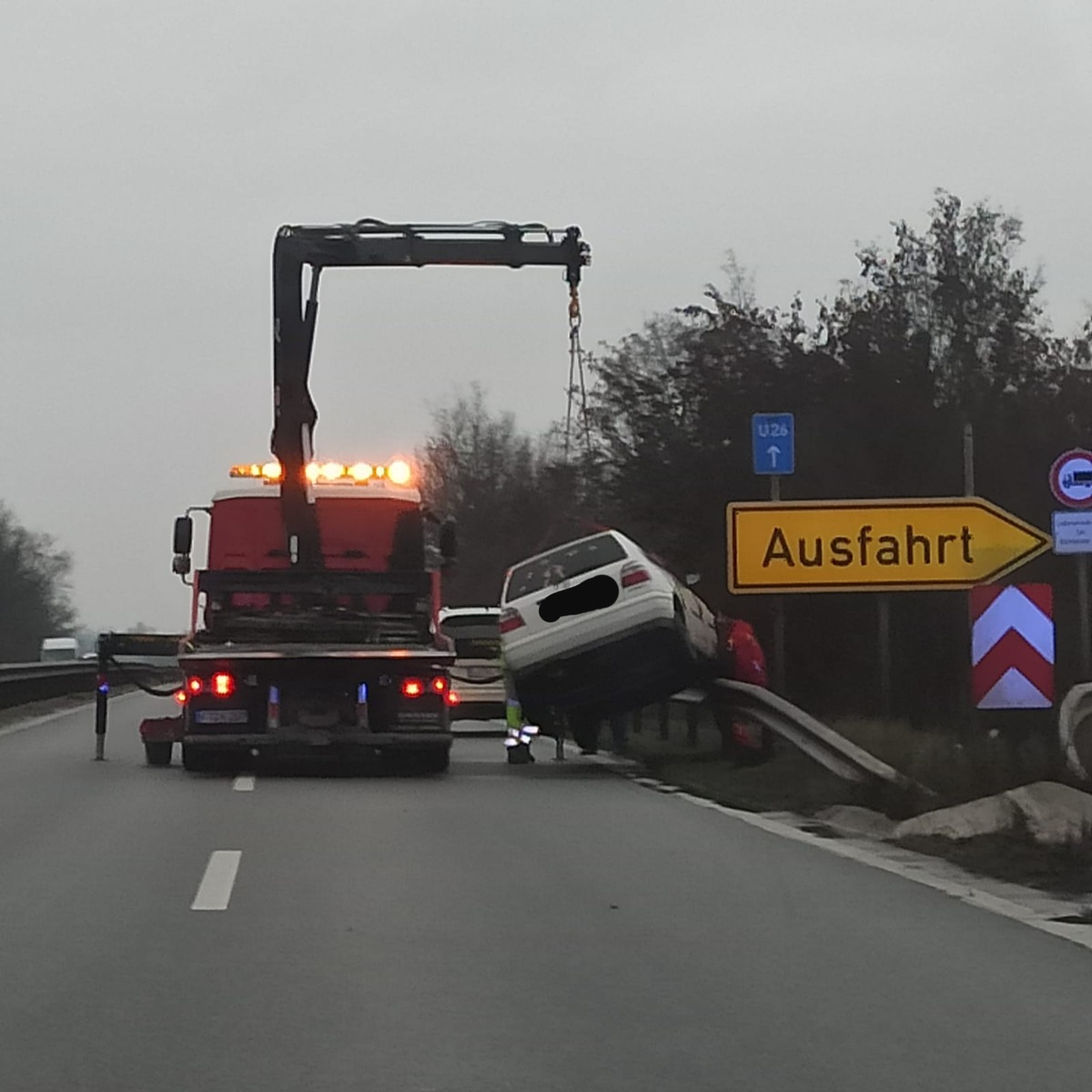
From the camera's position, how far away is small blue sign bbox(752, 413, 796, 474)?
68.7ft

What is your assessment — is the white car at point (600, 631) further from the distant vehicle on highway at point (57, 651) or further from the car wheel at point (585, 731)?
the distant vehicle on highway at point (57, 651)

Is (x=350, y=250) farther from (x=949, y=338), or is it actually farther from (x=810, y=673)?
(x=949, y=338)

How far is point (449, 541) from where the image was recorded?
22000mm

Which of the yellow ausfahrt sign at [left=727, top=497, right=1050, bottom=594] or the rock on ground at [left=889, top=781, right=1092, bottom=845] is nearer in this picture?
the rock on ground at [left=889, top=781, right=1092, bottom=845]

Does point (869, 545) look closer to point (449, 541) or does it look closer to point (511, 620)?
point (511, 620)

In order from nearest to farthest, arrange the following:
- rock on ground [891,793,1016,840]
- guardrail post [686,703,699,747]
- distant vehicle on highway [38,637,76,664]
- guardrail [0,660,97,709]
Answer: rock on ground [891,793,1016,840]
guardrail post [686,703,699,747]
guardrail [0,660,97,709]
distant vehicle on highway [38,637,76,664]

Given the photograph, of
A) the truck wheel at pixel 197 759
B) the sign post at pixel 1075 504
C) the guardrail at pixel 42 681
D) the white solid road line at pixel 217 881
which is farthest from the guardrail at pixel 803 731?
the guardrail at pixel 42 681

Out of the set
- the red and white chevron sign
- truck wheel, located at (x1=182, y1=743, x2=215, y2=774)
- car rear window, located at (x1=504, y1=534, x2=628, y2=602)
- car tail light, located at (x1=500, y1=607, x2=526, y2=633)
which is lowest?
truck wheel, located at (x1=182, y1=743, x2=215, y2=774)

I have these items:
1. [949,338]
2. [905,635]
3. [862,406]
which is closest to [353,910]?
[905,635]

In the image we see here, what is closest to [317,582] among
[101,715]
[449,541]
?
[449,541]

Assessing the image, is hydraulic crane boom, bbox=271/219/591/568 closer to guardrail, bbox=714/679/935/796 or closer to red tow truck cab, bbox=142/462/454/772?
red tow truck cab, bbox=142/462/454/772

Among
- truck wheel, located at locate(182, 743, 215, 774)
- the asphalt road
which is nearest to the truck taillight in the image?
truck wheel, located at locate(182, 743, 215, 774)

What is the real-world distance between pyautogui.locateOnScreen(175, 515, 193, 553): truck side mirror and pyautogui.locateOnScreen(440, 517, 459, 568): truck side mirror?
265cm

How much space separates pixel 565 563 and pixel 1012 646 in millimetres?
5483
